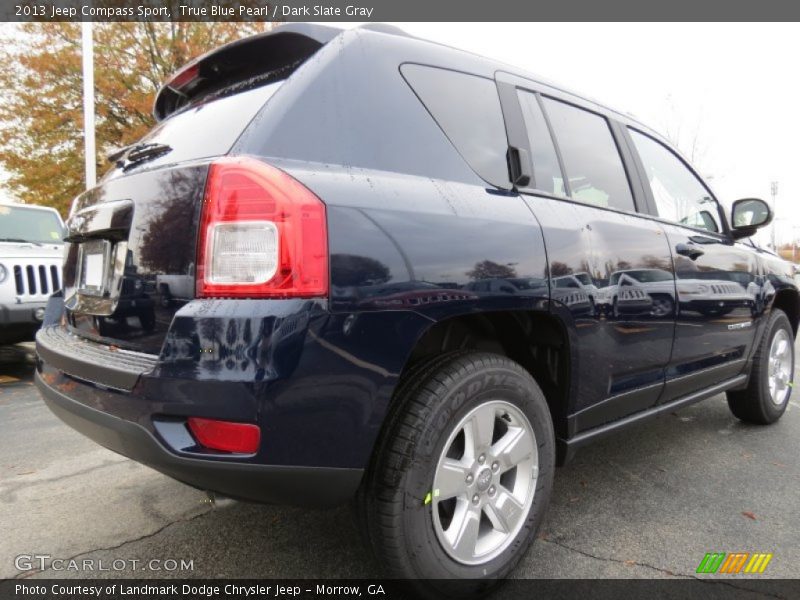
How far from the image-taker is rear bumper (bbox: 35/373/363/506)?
55.5 inches

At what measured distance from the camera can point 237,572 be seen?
194cm

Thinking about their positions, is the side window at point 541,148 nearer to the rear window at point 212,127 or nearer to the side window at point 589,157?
the side window at point 589,157

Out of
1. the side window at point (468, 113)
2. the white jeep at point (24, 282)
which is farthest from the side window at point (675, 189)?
the white jeep at point (24, 282)

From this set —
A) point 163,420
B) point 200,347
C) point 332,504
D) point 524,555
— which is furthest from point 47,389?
point 524,555

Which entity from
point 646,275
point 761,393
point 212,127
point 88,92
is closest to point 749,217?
point 761,393

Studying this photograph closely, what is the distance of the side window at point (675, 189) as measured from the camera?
292 cm

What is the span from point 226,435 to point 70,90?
14.8 m

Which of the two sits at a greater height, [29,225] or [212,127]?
[212,127]

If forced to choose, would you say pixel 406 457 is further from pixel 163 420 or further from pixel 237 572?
pixel 237 572

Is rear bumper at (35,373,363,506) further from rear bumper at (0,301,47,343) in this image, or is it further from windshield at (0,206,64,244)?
windshield at (0,206,64,244)

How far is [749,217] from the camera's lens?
3395 millimetres

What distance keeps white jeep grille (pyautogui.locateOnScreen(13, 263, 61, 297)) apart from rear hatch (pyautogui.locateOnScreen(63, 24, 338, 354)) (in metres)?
3.38

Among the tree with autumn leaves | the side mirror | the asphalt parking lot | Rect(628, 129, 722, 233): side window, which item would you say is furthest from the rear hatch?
the tree with autumn leaves

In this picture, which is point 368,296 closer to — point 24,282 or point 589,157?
point 589,157
